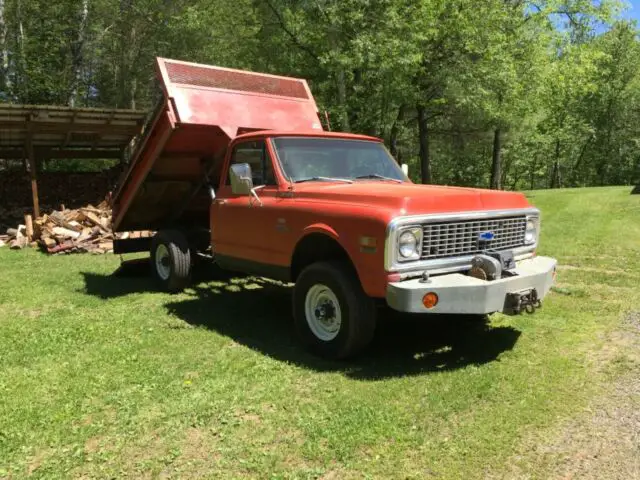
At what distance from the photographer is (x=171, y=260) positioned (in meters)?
7.77

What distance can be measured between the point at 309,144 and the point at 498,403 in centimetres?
336

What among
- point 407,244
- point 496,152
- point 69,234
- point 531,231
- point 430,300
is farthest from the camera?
point 496,152

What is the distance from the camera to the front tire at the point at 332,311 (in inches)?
187

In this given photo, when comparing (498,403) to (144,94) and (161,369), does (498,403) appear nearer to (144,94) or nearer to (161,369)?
(161,369)

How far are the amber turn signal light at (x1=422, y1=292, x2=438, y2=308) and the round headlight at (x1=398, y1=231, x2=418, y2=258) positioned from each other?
37 centimetres

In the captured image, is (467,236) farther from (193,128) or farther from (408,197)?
(193,128)

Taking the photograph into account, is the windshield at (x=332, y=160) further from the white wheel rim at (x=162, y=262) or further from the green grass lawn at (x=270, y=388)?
the white wheel rim at (x=162, y=262)

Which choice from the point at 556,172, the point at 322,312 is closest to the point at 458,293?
the point at 322,312

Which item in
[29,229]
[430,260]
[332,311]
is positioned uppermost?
[430,260]

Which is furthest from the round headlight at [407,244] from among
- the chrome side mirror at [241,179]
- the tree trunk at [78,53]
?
the tree trunk at [78,53]

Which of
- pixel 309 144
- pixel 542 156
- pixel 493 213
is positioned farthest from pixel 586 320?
pixel 542 156

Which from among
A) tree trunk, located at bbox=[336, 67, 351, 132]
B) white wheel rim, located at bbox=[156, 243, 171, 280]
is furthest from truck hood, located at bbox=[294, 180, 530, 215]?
tree trunk, located at bbox=[336, 67, 351, 132]

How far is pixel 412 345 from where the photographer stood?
555 centimetres

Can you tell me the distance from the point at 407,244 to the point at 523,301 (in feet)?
3.79
